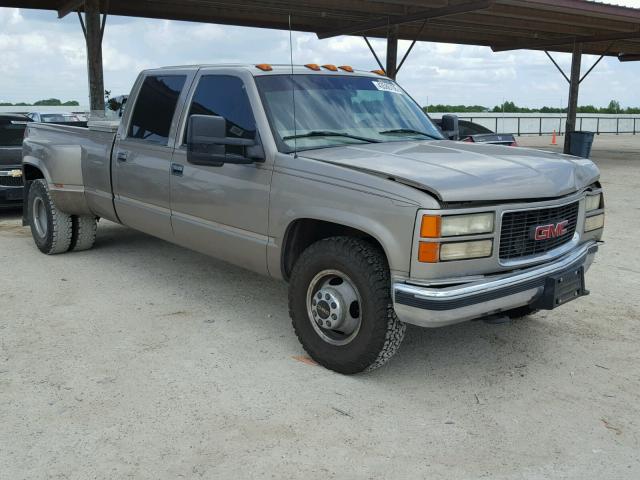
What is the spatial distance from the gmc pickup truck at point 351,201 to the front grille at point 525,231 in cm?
1

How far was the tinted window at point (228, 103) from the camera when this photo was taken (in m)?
4.74

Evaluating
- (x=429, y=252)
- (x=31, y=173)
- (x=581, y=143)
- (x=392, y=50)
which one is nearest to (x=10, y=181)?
(x=31, y=173)

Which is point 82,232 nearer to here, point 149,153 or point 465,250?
point 149,153

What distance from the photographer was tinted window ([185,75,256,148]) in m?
4.74

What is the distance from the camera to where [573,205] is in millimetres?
4402

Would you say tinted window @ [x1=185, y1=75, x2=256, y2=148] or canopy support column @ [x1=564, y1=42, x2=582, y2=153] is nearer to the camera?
tinted window @ [x1=185, y1=75, x2=256, y2=148]

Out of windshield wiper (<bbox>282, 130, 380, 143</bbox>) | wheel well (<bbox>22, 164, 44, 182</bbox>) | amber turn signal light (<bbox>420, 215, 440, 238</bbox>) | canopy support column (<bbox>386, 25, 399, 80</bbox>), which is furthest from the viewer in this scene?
canopy support column (<bbox>386, 25, 399, 80</bbox>)

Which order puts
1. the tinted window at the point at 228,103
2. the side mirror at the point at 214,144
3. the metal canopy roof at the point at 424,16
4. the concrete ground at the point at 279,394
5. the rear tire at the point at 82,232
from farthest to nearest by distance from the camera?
the metal canopy roof at the point at 424,16
the rear tire at the point at 82,232
the tinted window at the point at 228,103
the side mirror at the point at 214,144
the concrete ground at the point at 279,394

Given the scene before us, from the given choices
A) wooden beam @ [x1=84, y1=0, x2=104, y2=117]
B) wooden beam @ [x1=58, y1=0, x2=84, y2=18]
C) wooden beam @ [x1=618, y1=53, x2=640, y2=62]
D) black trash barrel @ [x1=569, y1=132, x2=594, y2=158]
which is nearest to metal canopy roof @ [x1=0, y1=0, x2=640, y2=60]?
wooden beam @ [x1=58, y1=0, x2=84, y2=18]

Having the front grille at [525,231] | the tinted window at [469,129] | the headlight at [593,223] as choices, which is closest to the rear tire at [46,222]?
the front grille at [525,231]

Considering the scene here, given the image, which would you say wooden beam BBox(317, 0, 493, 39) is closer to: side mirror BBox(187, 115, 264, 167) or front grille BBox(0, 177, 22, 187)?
front grille BBox(0, 177, 22, 187)

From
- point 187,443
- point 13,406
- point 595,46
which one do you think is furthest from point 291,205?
point 595,46

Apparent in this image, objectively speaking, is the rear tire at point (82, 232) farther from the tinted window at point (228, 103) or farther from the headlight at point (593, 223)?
the headlight at point (593, 223)

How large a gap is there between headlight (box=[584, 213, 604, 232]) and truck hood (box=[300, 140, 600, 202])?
0.28 metres
